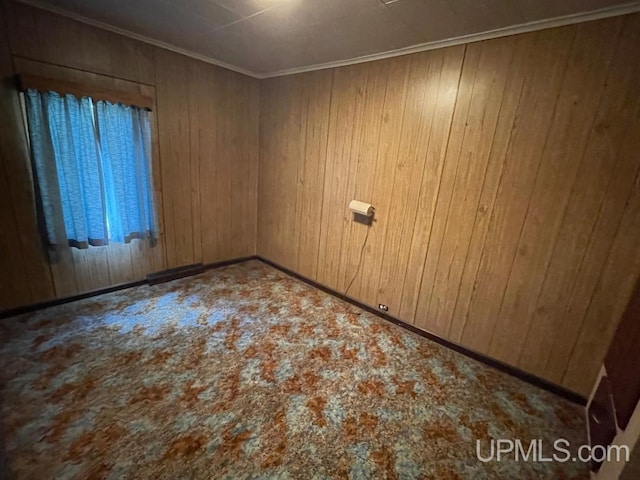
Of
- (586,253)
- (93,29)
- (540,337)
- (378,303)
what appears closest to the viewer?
(586,253)

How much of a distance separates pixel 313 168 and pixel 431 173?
1343mm

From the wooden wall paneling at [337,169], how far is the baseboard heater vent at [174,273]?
1.53m

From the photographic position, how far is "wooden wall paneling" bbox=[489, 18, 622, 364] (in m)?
1.63

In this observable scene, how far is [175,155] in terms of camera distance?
9.91 ft

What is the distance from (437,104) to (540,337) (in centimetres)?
191

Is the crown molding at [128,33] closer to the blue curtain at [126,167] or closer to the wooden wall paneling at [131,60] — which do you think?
the wooden wall paneling at [131,60]

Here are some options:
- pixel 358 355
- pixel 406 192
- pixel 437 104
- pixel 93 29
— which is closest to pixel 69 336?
pixel 358 355

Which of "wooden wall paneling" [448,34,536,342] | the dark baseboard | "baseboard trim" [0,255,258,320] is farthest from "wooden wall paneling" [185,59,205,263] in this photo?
"wooden wall paneling" [448,34,536,342]

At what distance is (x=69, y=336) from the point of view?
2.15 meters

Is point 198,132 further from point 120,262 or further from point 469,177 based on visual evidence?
point 469,177

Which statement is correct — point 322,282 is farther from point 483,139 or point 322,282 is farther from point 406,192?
point 483,139

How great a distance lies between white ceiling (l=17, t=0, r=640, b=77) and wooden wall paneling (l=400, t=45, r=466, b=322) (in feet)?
0.66

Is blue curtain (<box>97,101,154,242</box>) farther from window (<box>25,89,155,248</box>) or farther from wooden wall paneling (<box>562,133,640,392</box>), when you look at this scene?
wooden wall paneling (<box>562,133,640,392</box>)

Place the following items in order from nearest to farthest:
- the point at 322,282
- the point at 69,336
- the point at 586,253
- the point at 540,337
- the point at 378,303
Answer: the point at 586,253, the point at 540,337, the point at 69,336, the point at 378,303, the point at 322,282
